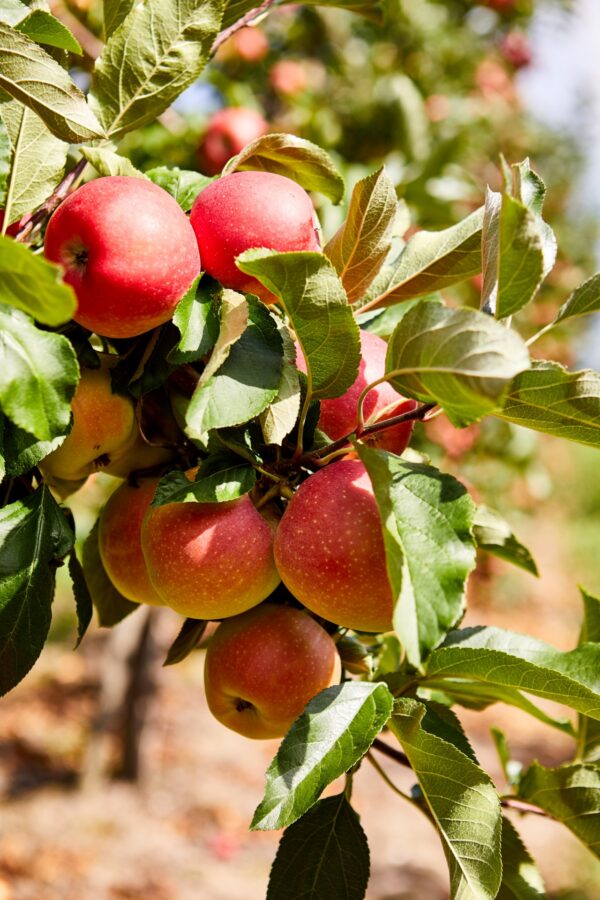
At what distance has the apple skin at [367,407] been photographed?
602mm

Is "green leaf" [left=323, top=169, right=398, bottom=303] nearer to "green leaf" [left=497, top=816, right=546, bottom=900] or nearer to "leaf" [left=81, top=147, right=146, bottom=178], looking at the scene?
"leaf" [left=81, top=147, right=146, bottom=178]

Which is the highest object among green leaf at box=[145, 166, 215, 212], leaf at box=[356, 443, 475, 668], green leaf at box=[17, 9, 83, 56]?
green leaf at box=[17, 9, 83, 56]

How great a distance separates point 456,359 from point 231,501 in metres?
0.22

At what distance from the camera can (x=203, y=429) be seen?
476 mm

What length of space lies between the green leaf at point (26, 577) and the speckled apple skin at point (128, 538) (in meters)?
0.08

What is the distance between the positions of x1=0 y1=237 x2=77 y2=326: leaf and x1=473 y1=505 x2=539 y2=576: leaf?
1.43ft

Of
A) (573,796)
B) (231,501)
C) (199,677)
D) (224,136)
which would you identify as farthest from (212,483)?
(199,677)

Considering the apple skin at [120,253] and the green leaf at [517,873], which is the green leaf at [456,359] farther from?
the green leaf at [517,873]

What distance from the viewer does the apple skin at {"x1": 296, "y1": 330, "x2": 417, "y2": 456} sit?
0.60 m

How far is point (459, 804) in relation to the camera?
0.57 metres

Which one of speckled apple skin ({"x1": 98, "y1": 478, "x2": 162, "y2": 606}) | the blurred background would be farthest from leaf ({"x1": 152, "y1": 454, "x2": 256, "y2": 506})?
the blurred background

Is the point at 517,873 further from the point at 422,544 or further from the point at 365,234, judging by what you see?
the point at 365,234

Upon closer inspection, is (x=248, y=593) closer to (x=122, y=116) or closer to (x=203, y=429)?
(x=203, y=429)

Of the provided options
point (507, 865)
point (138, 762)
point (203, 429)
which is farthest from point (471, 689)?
point (138, 762)
